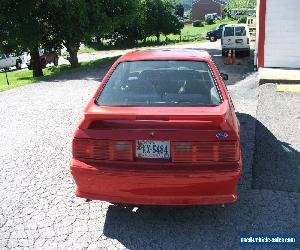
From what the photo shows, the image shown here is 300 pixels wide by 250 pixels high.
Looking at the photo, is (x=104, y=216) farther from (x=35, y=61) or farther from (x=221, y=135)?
(x=35, y=61)

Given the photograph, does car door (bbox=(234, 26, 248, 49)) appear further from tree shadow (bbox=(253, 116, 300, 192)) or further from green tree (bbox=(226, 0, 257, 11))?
green tree (bbox=(226, 0, 257, 11))

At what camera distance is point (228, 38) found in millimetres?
22094

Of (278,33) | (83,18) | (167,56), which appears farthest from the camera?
(83,18)

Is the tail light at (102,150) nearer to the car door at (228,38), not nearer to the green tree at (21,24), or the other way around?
the green tree at (21,24)

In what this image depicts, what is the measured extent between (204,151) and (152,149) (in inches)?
19.7

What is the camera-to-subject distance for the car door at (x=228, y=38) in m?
22.0

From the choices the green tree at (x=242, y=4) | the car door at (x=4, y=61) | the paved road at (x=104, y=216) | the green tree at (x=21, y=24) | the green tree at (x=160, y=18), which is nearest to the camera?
the paved road at (x=104, y=216)

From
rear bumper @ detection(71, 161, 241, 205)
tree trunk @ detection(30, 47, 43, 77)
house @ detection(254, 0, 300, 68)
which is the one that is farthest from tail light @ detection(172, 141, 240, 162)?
tree trunk @ detection(30, 47, 43, 77)

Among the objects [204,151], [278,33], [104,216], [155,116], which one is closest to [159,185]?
[204,151]

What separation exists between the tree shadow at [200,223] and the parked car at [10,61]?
28857mm

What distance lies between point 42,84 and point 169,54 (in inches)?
417

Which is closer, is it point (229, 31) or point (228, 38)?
point (228, 38)

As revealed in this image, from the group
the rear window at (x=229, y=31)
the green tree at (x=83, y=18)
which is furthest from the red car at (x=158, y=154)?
the rear window at (x=229, y=31)

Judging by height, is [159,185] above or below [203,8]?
below
